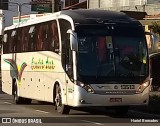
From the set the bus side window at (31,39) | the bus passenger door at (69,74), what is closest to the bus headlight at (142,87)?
the bus passenger door at (69,74)

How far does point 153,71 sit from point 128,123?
1512 cm

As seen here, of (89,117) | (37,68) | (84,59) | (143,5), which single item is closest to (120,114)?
(89,117)

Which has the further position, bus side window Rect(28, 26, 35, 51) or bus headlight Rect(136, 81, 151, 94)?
bus side window Rect(28, 26, 35, 51)

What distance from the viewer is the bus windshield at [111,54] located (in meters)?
15.3

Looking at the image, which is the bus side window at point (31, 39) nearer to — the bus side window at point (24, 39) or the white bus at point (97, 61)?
the bus side window at point (24, 39)

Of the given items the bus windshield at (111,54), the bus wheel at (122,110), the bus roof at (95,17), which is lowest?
the bus wheel at (122,110)

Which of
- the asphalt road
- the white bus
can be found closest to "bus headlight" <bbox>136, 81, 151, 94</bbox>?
the white bus

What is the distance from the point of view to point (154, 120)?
49.0ft

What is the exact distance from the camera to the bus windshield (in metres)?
15.3

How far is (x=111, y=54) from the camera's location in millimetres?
15469

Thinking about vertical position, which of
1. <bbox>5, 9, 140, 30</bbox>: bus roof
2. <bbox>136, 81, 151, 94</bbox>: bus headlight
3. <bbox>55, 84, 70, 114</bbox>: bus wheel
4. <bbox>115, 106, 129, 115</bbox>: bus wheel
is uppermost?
<bbox>5, 9, 140, 30</bbox>: bus roof

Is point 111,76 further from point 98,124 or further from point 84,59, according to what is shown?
point 98,124

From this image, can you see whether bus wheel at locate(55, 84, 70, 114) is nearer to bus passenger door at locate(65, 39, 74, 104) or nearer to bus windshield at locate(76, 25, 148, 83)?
bus passenger door at locate(65, 39, 74, 104)

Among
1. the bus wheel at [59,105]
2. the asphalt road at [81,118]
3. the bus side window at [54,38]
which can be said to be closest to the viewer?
the asphalt road at [81,118]
